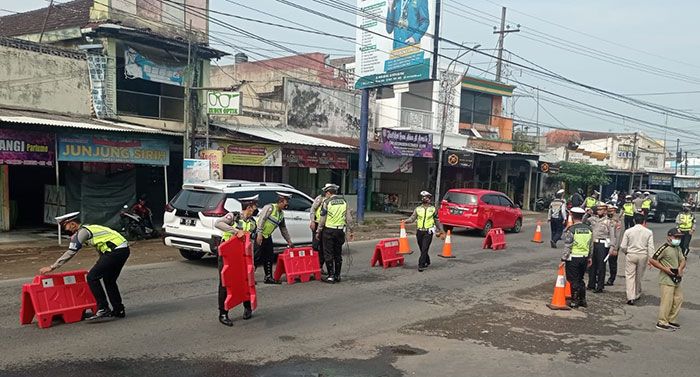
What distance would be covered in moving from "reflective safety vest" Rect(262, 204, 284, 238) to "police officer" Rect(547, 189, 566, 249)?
978cm

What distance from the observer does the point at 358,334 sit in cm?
698

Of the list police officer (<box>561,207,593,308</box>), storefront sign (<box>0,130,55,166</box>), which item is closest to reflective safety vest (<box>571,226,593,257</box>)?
police officer (<box>561,207,593,308</box>)

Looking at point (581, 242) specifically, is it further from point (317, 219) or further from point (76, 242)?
point (76, 242)

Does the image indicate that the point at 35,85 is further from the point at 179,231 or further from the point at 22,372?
the point at 22,372

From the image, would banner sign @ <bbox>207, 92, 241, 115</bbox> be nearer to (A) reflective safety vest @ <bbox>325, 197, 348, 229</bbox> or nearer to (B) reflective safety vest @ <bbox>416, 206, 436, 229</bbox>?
(B) reflective safety vest @ <bbox>416, 206, 436, 229</bbox>

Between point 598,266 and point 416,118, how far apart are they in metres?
19.8

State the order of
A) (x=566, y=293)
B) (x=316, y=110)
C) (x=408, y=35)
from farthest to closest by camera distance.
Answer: (x=316, y=110)
(x=408, y=35)
(x=566, y=293)

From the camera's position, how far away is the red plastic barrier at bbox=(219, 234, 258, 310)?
6.90 m

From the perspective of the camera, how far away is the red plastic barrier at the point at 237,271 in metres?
6.90

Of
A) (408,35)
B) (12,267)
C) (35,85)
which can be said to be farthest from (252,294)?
(408,35)

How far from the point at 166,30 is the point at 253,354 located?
15.4 meters

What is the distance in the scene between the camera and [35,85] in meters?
15.1

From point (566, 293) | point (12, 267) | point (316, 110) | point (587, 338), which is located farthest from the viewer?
point (316, 110)

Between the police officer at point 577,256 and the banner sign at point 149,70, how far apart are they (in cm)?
1370
